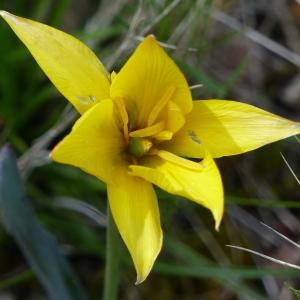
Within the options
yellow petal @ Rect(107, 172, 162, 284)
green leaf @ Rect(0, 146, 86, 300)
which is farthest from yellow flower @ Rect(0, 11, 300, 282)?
green leaf @ Rect(0, 146, 86, 300)

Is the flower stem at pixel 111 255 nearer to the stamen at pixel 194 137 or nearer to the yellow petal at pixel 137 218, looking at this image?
the yellow petal at pixel 137 218

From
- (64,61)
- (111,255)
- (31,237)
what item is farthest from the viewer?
(31,237)

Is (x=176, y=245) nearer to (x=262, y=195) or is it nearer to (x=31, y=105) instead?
(x=262, y=195)

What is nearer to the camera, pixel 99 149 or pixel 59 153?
pixel 59 153

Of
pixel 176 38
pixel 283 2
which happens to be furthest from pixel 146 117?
pixel 283 2

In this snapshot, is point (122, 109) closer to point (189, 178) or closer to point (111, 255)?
point (189, 178)

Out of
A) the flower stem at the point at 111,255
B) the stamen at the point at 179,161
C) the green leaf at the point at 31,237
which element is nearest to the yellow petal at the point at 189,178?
the stamen at the point at 179,161

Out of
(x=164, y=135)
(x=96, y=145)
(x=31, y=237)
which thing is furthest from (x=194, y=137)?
(x=31, y=237)
